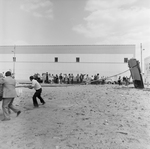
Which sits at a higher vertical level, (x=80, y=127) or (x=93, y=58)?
(x=93, y=58)

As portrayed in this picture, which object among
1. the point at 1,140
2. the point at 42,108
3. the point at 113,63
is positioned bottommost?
the point at 1,140

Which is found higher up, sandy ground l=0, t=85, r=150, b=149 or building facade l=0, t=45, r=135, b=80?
building facade l=0, t=45, r=135, b=80

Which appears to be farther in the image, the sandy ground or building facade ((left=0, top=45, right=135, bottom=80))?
building facade ((left=0, top=45, right=135, bottom=80))

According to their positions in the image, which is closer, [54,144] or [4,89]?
[54,144]

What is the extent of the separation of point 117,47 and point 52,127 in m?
24.4

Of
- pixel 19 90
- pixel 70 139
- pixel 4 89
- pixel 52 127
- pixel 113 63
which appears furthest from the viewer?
pixel 113 63

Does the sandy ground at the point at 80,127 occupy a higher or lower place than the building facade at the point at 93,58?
lower

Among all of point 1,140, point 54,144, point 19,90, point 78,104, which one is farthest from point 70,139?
point 19,90

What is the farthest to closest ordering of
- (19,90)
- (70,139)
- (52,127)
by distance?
(19,90)
(52,127)
(70,139)

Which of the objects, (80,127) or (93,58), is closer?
(80,127)

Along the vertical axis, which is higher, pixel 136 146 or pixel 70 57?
pixel 70 57

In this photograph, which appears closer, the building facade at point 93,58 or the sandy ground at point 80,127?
the sandy ground at point 80,127

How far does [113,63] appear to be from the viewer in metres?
26.1

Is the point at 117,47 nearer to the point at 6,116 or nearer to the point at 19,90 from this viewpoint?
the point at 19,90
